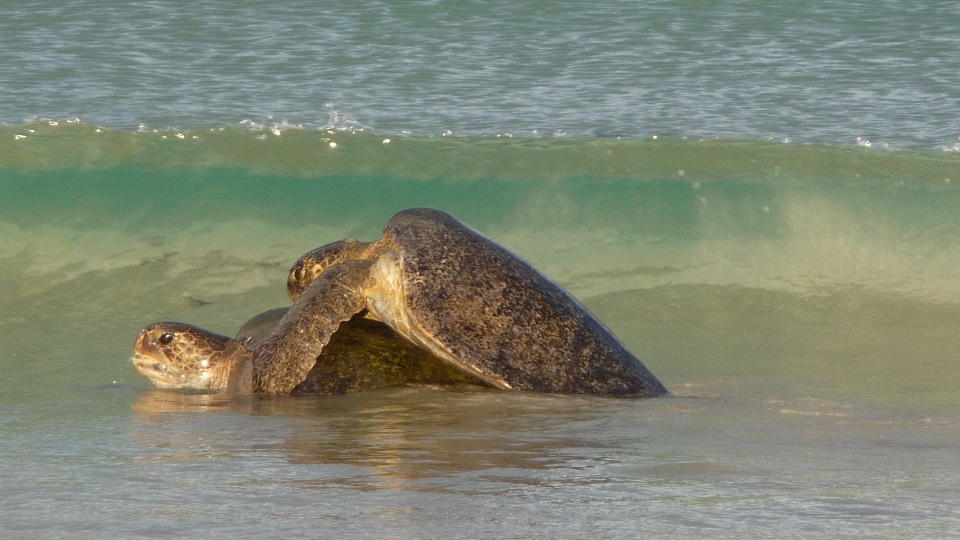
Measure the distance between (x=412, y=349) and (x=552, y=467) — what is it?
1.81m

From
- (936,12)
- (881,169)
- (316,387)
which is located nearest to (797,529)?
(316,387)

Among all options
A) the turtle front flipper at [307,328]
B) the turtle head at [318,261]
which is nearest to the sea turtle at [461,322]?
the turtle front flipper at [307,328]

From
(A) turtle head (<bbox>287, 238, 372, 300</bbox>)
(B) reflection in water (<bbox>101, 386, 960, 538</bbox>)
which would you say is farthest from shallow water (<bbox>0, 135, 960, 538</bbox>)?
(A) turtle head (<bbox>287, 238, 372, 300</bbox>)

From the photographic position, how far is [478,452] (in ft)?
11.8

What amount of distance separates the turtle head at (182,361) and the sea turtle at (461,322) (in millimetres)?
161

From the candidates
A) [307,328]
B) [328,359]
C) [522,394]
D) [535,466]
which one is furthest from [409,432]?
[328,359]

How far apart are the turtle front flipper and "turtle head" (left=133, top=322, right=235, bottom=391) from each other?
33 centimetres

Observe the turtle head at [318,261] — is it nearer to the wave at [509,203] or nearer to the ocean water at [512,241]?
the ocean water at [512,241]

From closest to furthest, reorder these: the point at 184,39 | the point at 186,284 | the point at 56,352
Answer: the point at 56,352 < the point at 186,284 < the point at 184,39

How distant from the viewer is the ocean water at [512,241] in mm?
3072

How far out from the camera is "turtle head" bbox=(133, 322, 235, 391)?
512 cm

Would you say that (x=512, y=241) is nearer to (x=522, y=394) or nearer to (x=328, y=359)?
(x=328, y=359)

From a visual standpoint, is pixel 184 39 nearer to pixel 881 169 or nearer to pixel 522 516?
pixel 881 169

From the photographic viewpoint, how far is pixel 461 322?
15.4 feet
